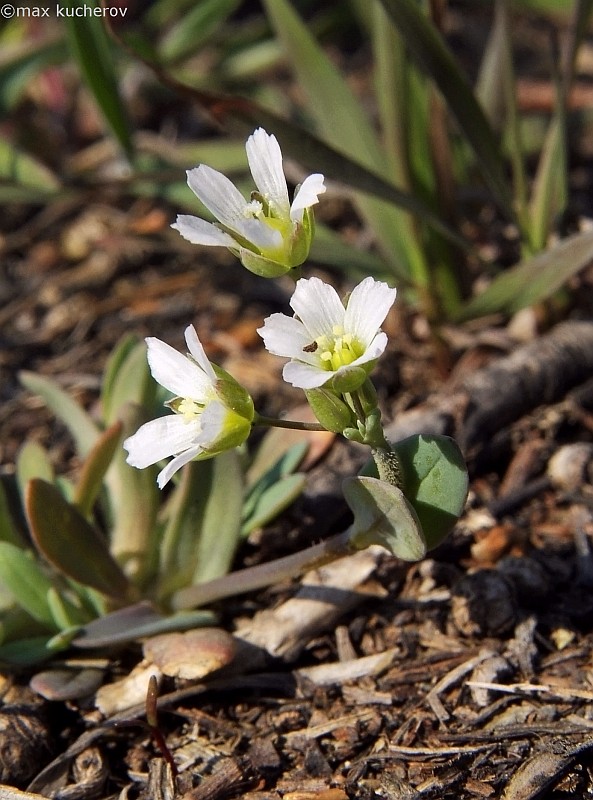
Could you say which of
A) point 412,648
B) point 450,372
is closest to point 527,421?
point 450,372

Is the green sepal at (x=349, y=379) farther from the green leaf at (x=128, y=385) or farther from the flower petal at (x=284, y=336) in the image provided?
the green leaf at (x=128, y=385)

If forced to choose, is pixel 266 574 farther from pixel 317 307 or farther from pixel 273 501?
pixel 317 307

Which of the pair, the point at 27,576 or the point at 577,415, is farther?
the point at 577,415

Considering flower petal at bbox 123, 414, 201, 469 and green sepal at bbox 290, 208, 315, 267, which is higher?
green sepal at bbox 290, 208, 315, 267

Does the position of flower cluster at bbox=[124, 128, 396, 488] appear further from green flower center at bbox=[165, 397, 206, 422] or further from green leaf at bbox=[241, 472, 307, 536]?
green leaf at bbox=[241, 472, 307, 536]

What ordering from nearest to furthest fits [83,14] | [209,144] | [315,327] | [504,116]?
1. [315,327]
2. [83,14]
3. [504,116]
4. [209,144]

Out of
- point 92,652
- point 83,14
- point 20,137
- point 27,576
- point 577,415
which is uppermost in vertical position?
point 83,14

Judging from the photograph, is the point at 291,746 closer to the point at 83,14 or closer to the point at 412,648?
the point at 412,648

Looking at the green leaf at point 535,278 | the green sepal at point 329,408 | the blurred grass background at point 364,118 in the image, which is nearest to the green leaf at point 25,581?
the green sepal at point 329,408

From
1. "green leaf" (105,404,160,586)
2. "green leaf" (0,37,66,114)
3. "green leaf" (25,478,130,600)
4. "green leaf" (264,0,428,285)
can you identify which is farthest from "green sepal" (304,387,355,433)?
"green leaf" (0,37,66,114)
